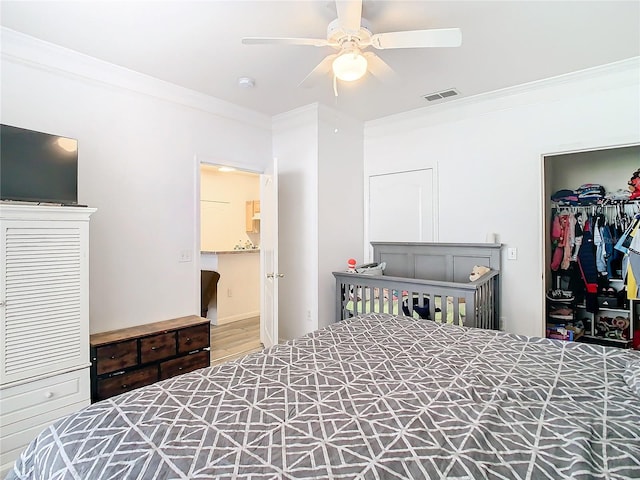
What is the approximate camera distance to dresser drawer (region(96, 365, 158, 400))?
2383mm

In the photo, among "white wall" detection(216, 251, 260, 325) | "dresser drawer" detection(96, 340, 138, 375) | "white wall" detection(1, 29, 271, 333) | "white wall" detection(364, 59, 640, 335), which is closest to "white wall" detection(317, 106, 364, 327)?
"white wall" detection(364, 59, 640, 335)

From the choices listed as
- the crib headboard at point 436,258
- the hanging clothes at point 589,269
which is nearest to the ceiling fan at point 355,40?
the crib headboard at point 436,258

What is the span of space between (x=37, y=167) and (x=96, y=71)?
0.96 metres

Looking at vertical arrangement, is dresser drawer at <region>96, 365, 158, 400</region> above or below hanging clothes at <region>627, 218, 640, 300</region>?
below

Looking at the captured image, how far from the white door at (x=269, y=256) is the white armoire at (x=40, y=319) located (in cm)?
163

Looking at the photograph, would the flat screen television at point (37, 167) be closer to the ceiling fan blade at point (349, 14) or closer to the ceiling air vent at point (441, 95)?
the ceiling fan blade at point (349, 14)

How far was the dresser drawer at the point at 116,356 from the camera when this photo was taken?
2.38 meters

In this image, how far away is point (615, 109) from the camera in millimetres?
2836

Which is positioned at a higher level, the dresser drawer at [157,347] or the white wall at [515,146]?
the white wall at [515,146]

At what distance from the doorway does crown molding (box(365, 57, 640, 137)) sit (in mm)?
1826

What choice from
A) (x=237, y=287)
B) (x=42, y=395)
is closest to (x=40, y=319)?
(x=42, y=395)

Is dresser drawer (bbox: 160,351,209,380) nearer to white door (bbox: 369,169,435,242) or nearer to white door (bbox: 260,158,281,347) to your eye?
white door (bbox: 260,158,281,347)

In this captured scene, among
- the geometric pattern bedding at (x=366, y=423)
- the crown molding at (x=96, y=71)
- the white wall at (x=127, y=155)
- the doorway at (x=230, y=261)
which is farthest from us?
the doorway at (x=230, y=261)

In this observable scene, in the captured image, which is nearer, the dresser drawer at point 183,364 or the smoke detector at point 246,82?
the dresser drawer at point 183,364
